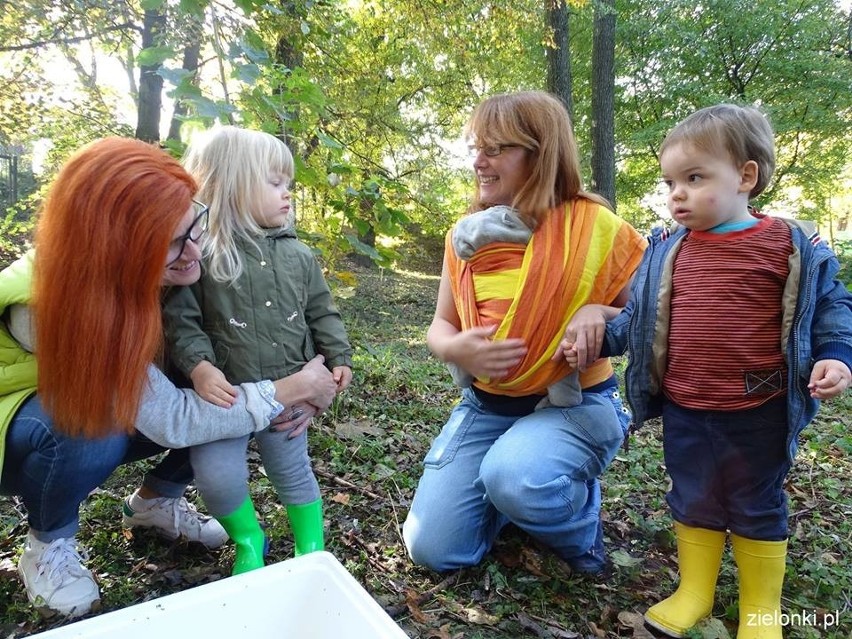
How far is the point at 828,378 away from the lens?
1358 millimetres

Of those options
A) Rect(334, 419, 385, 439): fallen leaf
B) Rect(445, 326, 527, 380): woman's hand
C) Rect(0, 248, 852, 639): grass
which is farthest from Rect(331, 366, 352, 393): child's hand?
Rect(334, 419, 385, 439): fallen leaf

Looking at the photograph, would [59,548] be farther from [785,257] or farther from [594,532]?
[785,257]

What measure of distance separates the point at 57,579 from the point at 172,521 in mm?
381

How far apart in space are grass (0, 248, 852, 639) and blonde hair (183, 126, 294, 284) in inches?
40.1

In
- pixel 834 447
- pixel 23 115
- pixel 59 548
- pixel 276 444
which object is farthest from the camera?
pixel 23 115

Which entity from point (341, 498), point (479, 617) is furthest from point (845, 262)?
point (479, 617)

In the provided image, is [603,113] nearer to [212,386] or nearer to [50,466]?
[212,386]

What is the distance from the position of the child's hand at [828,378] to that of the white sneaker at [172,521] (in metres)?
1.79

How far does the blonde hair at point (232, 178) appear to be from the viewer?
173 centimetres

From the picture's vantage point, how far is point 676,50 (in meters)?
11.0

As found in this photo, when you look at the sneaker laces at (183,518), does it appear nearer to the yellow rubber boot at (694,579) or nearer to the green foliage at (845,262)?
the yellow rubber boot at (694,579)

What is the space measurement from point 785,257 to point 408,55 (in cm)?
776

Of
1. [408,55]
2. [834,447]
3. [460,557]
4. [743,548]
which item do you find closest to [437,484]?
[460,557]

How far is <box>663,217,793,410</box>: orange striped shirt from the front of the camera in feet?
4.94
